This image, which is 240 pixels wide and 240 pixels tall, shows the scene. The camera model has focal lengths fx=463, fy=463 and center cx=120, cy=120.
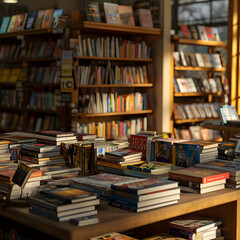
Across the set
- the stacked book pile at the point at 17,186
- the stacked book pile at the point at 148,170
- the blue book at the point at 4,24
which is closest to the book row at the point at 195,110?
the blue book at the point at 4,24

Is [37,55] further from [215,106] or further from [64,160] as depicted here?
[64,160]

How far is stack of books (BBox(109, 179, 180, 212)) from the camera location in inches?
96.6

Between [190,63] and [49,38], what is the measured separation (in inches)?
99.1

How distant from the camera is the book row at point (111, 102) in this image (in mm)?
6820

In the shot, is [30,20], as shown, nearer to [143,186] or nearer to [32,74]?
[32,74]

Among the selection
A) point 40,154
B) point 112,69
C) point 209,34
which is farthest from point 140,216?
point 209,34

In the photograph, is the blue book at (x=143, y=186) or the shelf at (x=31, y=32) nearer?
the blue book at (x=143, y=186)

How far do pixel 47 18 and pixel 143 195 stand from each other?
5222mm

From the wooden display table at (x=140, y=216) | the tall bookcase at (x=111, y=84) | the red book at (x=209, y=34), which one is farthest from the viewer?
the red book at (x=209, y=34)

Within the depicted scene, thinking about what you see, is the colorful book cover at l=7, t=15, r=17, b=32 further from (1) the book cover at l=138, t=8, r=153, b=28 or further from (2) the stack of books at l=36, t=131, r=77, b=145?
(2) the stack of books at l=36, t=131, r=77, b=145

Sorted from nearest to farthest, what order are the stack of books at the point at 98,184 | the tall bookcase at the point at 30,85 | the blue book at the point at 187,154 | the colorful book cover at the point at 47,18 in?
the stack of books at the point at 98,184 → the blue book at the point at 187,154 → the colorful book cover at the point at 47,18 → the tall bookcase at the point at 30,85

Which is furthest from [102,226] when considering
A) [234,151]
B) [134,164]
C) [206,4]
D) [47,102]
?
[206,4]

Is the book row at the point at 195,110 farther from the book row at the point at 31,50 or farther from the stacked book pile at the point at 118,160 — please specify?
the stacked book pile at the point at 118,160

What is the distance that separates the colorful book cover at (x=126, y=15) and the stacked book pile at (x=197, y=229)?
471 centimetres
